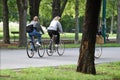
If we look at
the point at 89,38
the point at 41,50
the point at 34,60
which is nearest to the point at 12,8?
the point at 41,50

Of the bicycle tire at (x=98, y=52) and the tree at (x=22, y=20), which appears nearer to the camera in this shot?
the bicycle tire at (x=98, y=52)

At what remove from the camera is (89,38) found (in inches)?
520

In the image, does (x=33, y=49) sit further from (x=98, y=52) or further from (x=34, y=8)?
(x=34, y=8)

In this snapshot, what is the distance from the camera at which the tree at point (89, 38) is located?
13078 mm

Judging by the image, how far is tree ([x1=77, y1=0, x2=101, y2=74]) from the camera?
1308 cm

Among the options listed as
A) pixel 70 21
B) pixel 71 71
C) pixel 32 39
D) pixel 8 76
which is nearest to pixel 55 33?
pixel 32 39

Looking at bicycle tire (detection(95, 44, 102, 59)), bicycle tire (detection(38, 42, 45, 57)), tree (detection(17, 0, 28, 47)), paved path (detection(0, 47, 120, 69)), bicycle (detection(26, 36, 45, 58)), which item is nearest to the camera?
paved path (detection(0, 47, 120, 69))

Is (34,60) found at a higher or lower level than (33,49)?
lower

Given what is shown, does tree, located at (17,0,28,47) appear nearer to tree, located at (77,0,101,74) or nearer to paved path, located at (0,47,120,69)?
paved path, located at (0,47,120,69)

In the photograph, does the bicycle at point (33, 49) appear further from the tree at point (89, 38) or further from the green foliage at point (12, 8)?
the green foliage at point (12, 8)

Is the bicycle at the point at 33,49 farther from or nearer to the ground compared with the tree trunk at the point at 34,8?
nearer to the ground

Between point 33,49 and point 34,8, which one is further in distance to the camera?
point 34,8

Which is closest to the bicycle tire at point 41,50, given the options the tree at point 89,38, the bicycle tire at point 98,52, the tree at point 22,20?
the bicycle tire at point 98,52

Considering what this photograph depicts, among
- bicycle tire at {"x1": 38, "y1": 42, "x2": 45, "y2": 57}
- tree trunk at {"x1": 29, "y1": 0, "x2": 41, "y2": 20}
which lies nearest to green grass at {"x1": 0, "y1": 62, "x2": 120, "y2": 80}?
bicycle tire at {"x1": 38, "y1": 42, "x2": 45, "y2": 57}
